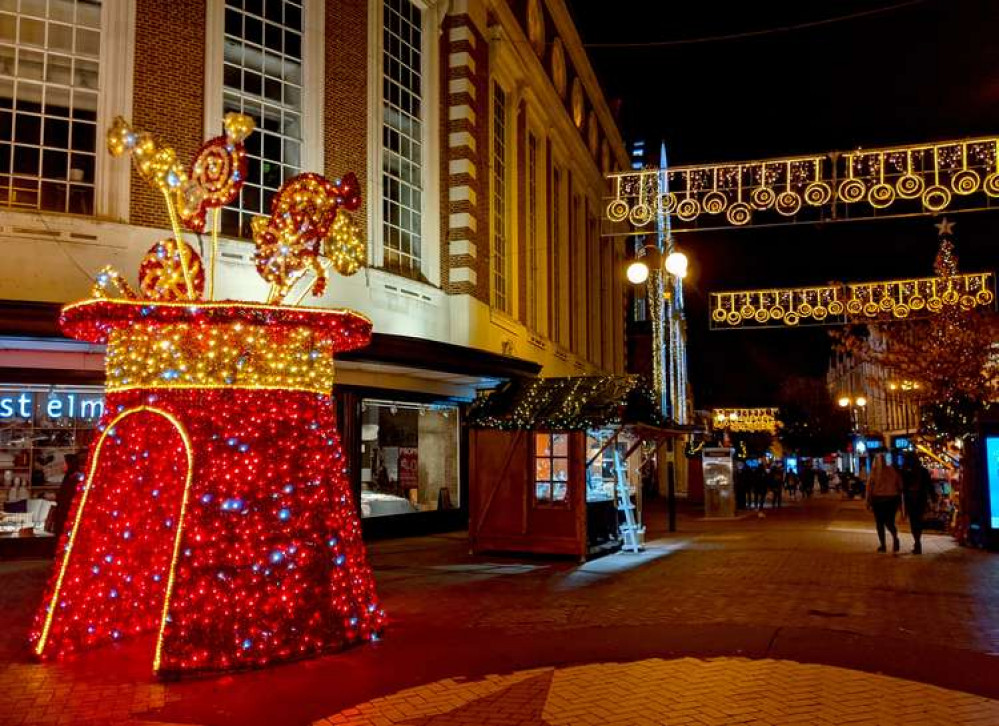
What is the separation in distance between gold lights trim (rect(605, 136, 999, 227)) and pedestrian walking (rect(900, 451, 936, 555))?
5.17m

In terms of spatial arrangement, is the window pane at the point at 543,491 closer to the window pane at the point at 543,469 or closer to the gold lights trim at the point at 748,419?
the window pane at the point at 543,469

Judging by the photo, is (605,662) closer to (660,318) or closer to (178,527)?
(178,527)

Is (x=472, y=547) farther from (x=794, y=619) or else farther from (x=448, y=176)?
(x=448, y=176)

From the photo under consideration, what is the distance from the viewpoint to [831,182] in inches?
650

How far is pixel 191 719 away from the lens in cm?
576

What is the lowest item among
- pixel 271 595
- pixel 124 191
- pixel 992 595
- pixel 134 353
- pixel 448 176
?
pixel 992 595

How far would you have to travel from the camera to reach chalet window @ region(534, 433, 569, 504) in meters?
14.5

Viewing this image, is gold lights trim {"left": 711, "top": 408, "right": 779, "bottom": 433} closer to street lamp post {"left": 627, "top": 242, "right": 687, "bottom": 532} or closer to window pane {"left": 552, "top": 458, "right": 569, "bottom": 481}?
street lamp post {"left": 627, "top": 242, "right": 687, "bottom": 532}

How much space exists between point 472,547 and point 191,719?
9.53 metres

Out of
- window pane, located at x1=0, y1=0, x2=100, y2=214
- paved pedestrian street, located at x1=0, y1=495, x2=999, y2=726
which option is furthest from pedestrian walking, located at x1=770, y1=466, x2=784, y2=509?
window pane, located at x1=0, y1=0, x2=100, y2=214

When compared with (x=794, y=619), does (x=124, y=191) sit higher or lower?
higher

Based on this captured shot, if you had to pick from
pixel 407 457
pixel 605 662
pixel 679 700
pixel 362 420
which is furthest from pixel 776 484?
pixel 679 700

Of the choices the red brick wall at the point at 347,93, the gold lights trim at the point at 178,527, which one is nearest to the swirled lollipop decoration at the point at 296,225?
the gold lights trim at the point at 178,527

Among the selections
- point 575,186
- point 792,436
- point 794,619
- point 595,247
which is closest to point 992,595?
point 794,619
